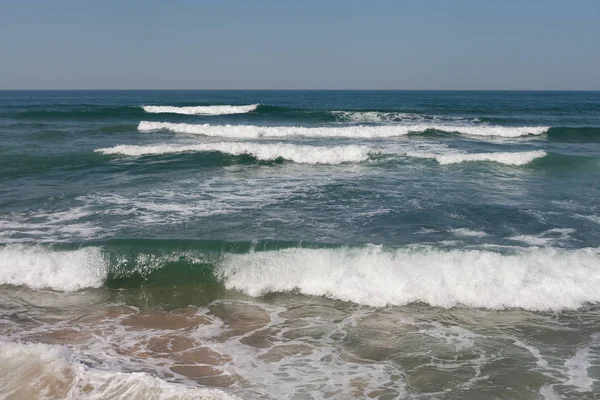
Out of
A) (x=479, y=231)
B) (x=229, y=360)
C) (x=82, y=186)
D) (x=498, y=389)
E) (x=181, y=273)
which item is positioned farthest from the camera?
(x=82, y=186)

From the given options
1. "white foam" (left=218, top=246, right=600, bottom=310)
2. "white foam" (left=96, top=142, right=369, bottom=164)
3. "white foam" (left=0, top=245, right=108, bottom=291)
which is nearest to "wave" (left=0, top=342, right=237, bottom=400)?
"white foam" (left=0, top=245, right=108, bottom=291)

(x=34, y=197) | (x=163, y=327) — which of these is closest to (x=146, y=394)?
(x=163, y=327)

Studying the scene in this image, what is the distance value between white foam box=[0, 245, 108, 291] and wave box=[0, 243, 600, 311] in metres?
0.02

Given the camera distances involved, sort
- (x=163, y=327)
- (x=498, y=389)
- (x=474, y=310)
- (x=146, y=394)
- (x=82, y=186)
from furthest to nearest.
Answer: (x=82, y=186) < (x=474, y=310) < (x=163, y=327) < (x=498, y=389) < (x=146, y=394)

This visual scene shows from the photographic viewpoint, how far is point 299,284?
26.5ft

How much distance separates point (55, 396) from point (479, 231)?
801 cm

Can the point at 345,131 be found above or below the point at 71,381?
above

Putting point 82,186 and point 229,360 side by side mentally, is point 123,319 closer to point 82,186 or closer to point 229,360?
point 229,360

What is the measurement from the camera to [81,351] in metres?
5.93

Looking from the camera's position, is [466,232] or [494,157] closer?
[466,232]

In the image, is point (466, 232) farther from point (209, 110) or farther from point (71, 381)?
point (209, 110)

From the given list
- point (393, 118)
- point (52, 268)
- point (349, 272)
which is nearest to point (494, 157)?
point (349, 272)

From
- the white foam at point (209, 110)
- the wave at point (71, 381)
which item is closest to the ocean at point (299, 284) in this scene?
the wave at point (71, 381)

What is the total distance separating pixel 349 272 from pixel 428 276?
124 cm
